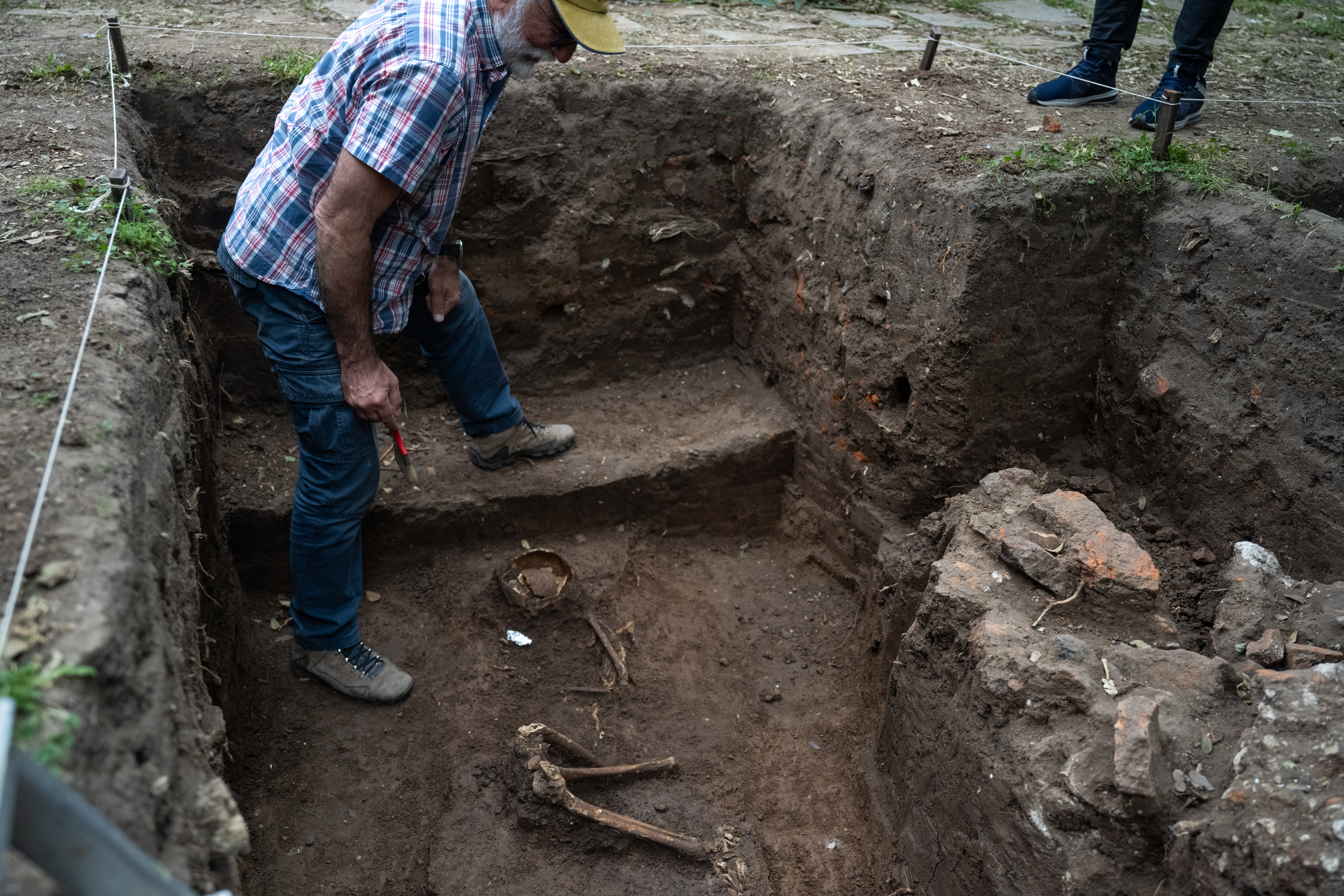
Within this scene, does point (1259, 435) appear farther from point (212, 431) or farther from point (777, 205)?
point (212, 431)

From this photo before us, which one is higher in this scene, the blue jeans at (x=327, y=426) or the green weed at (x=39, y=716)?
the green weed at (x=39, y=716)

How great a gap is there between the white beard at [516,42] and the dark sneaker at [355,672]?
1956 mm

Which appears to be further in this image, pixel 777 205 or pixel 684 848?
pixel 777 205

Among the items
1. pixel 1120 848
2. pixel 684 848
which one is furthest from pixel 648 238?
pixel 1120 848

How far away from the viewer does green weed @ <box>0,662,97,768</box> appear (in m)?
1.13

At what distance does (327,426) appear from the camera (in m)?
2.60

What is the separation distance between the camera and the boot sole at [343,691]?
3.06 meters

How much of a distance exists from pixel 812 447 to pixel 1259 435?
1658 mm

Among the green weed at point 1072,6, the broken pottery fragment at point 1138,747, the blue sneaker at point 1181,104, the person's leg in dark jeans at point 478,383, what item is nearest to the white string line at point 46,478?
the person's leg in dark jeans at point 478,383

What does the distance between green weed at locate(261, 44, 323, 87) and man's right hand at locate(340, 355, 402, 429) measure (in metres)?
1.68

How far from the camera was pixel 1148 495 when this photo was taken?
326 cm

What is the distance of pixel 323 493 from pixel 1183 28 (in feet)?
12.4

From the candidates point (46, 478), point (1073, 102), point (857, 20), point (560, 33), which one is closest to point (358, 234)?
point (560, 33)

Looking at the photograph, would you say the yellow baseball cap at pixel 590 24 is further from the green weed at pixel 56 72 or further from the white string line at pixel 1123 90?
the green weed at pixel 56 72
